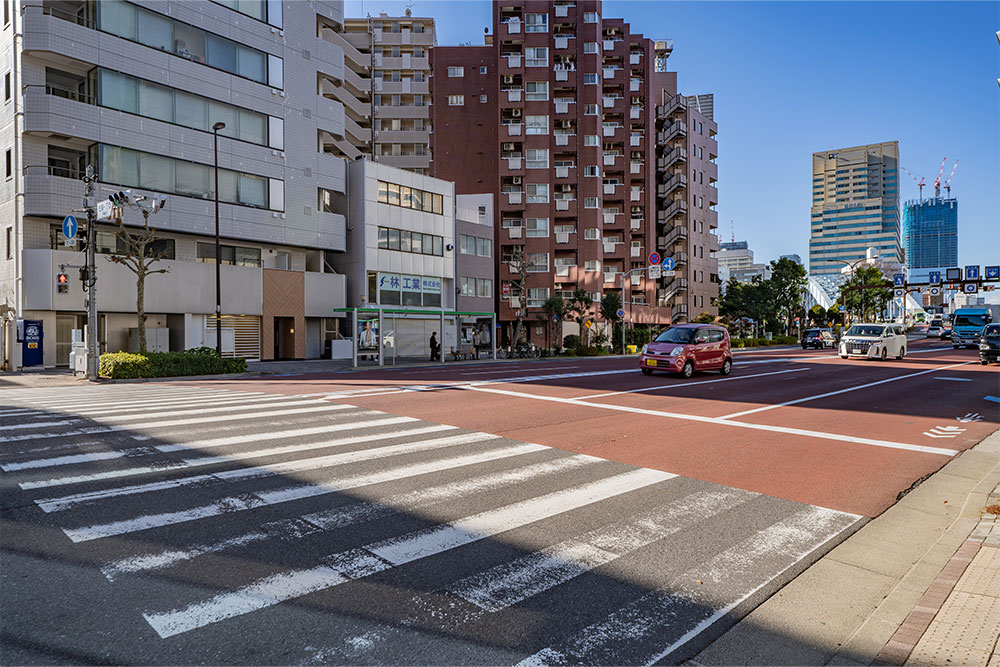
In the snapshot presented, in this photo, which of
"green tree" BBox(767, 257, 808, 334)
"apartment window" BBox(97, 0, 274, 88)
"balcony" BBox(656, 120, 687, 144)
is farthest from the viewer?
"balcony" BBox(656, 120, 687, 144)

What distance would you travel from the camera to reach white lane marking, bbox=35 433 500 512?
5.87 meters

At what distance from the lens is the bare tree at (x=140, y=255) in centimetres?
2572

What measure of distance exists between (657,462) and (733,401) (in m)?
7.58

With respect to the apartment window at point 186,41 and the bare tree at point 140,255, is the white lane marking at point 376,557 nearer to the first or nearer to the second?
the bare tree at point 140,255

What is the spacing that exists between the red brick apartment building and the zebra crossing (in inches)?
2139

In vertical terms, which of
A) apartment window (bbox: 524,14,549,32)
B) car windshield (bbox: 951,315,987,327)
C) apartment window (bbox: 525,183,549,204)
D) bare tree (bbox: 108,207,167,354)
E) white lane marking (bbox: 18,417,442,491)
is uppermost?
apartment window (bbox: 524,14,549,32)

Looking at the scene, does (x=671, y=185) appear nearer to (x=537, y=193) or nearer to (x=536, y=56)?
(x=537, y=193)

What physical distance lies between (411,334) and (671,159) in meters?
Result: 45.1

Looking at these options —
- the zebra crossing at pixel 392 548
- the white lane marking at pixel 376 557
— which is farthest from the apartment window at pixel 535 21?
the white lane marking at pixel 376 557

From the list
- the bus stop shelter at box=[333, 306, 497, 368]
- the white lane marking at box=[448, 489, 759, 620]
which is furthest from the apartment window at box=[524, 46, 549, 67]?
the white lane marking at box=[448, 489, 759, 620]

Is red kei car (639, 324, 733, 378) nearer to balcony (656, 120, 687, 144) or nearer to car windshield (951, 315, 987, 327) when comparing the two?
car windshield (951, 315, 987, 327)

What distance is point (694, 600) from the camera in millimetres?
3951

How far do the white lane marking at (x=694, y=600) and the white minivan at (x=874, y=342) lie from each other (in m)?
31.5

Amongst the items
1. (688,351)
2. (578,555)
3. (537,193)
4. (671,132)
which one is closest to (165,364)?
(688,351)
